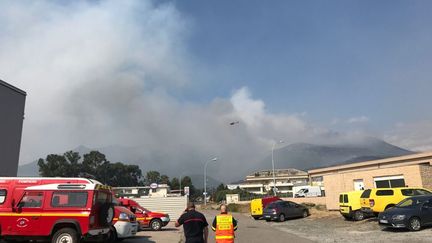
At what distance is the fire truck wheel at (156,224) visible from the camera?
25219 mm

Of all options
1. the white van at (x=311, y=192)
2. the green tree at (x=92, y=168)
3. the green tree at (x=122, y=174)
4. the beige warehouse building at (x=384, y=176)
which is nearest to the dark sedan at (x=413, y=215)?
the beige warehouse building at (x=384, y=176)

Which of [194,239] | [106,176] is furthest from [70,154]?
[194,239]

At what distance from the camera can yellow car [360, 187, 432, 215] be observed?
24.5 m

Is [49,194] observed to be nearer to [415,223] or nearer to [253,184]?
[415,223]

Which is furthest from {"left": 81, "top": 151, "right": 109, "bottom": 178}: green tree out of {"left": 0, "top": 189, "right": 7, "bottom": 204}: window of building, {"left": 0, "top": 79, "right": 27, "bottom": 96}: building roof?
{"left": 0, "top": 189, "right": 7, "bottom": 204}: window of building

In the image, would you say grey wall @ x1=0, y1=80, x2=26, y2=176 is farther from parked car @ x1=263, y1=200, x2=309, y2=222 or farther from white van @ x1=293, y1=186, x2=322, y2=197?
white van @ x1=293, y1=186, x2=322, y2=197

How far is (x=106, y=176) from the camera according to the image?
123000 millimetres

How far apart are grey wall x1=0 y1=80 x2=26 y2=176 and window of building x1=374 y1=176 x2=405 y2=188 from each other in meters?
27.1

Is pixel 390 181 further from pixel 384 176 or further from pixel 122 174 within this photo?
pixel 122 174

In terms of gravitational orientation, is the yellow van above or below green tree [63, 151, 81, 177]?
below

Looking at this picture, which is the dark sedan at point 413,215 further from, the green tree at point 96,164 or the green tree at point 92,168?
the green tree at point 96,164

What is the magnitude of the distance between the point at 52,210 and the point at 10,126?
473 inches

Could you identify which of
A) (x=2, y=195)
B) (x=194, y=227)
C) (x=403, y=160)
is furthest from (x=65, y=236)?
(x=403, y=160)

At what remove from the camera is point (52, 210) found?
13.8m
